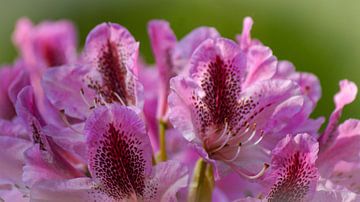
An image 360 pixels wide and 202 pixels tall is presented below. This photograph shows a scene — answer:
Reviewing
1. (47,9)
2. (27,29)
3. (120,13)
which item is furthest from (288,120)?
(47,9)

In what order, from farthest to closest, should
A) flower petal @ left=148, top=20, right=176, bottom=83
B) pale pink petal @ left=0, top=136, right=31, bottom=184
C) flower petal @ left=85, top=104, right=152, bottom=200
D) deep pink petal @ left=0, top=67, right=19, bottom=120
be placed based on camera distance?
deep pink petal @ left=0, top=67, right=19, bottom=120 < flower petal @ left=148, top=20, right=176, bottom=83 < pale pink petal @ left=0, top=136, right=31, bottom=184 < flower petal @ left=85, top=104, right=152, bottom=200

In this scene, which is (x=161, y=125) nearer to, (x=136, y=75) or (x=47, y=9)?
(x=136, y=75)

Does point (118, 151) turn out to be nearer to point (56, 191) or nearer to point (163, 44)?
point (56, 191)

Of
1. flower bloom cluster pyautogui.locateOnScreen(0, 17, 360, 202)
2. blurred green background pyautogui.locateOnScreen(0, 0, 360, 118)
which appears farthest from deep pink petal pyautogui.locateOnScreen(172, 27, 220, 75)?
blurred green background pyautogui.locateOnScreen(0, 0, 360, 118)

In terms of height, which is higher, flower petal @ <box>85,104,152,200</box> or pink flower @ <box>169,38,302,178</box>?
pink flower @ <box>169,38,302,178</box>

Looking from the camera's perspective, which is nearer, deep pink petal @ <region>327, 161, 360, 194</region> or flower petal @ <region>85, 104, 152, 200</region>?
flower petal @ <region>85, 104, 152, 200</region>

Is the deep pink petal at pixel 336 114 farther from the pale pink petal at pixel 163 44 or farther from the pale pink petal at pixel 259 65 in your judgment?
the pale pink petal at pixel 163 44

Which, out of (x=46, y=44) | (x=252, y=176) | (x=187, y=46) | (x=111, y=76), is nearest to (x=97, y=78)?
(x=111, y=76)

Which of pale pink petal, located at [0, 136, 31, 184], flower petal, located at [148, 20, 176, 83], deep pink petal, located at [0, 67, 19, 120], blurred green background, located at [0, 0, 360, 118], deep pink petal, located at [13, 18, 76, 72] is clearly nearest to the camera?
pale pink petal, located at [0, 136, 31, 184]

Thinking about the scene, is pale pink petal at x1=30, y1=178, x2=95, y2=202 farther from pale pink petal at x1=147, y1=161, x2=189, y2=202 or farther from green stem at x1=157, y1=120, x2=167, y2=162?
green stem at x1=157, y1=120, x2=167, y2=162
